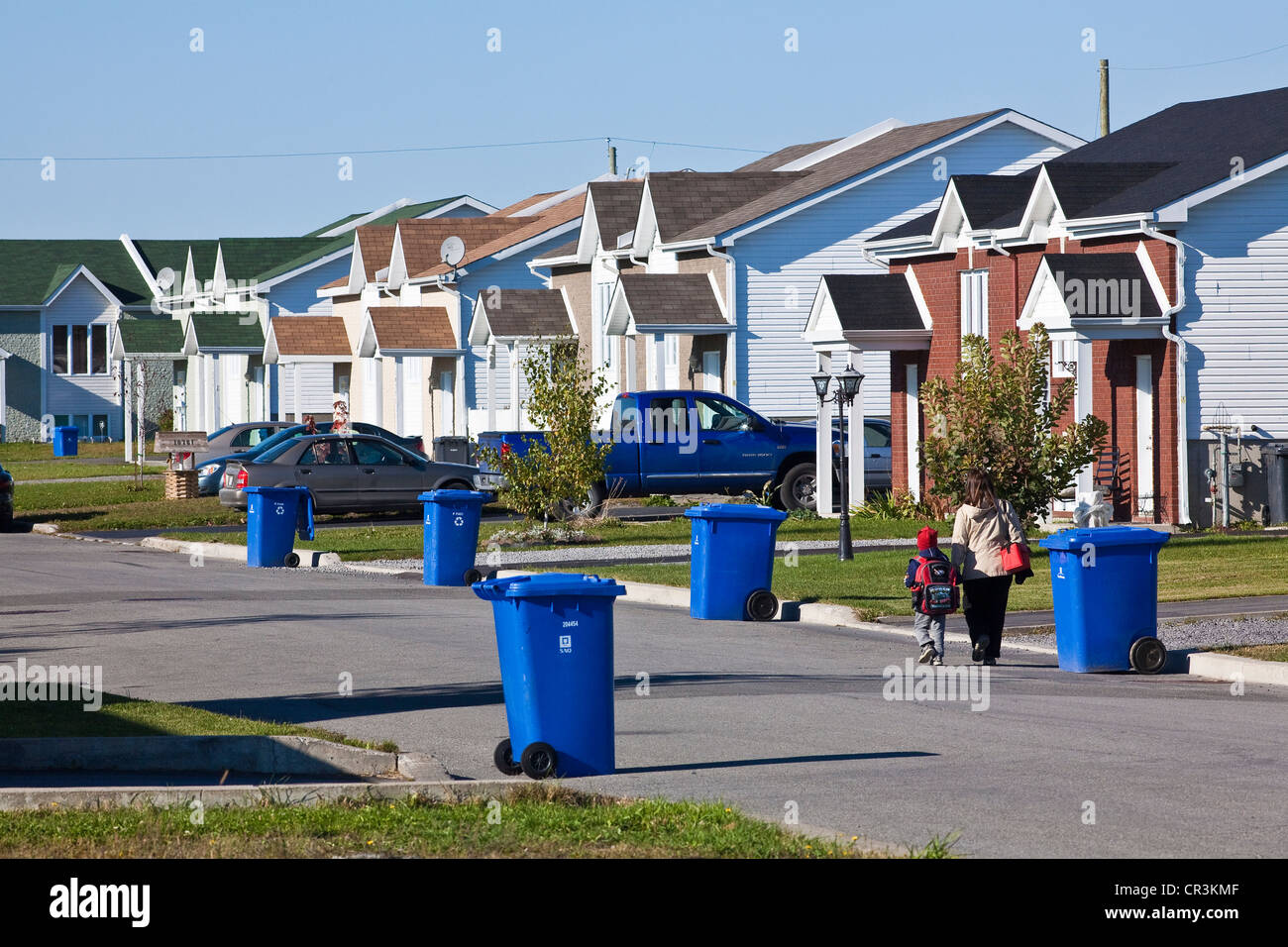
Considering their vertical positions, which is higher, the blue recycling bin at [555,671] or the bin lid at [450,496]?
the bin lid at [450,496]

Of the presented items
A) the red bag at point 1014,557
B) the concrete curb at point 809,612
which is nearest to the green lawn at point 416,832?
the red bag at point 1014,557

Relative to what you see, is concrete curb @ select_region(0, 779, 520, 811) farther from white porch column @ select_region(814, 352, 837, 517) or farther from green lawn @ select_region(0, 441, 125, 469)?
green lawn @ select_region(0, 441, 125, 469)

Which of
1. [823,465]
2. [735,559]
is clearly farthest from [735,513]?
[823,465]

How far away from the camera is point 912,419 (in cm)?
3191

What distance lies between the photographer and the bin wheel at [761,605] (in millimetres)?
17781

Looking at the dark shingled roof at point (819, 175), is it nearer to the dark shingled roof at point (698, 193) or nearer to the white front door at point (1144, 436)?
the dark shingled roof at point (698, 193)

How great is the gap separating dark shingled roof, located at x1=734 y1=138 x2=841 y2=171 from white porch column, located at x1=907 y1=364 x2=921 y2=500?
1584 centimetres

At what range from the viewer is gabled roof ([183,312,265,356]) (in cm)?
5962

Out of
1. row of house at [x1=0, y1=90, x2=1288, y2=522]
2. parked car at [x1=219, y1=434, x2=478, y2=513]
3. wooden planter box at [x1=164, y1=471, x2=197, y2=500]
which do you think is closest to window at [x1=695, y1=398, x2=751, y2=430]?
row of house at [x1=0, y1=90, x2=1288, y2=522]

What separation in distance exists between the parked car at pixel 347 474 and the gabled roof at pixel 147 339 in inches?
1355

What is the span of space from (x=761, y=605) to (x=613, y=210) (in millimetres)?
26577

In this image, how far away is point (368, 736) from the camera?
10.6m

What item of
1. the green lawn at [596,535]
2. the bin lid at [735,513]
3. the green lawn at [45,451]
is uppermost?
the green lawn at [45,451]
